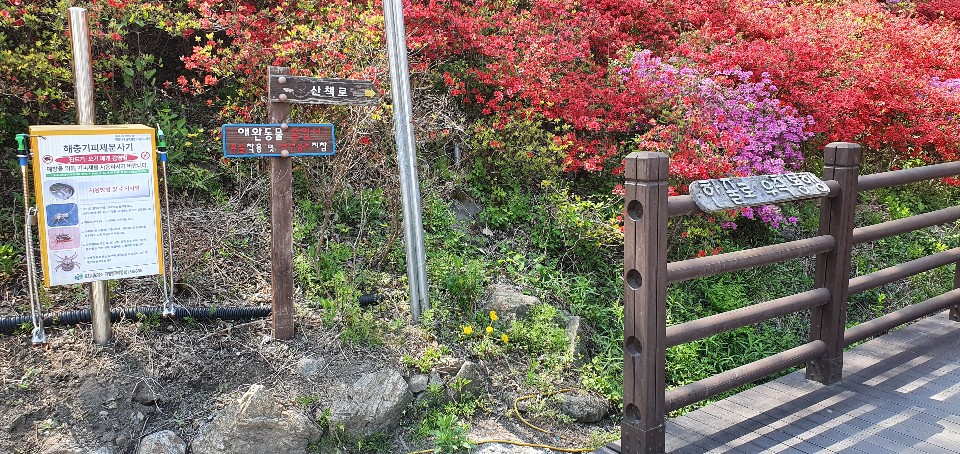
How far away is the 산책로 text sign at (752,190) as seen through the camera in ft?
10.9

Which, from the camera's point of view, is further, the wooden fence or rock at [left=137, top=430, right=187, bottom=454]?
rock at [left=137, top=430, right=187, bottom=454]

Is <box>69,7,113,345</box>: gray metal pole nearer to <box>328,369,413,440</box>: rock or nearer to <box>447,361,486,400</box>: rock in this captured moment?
<box>328,369,413,440</box>: rock

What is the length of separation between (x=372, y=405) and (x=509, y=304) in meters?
1.53

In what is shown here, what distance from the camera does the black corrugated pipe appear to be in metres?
4.45

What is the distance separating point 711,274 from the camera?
3.54 metres

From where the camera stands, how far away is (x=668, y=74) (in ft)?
22.2

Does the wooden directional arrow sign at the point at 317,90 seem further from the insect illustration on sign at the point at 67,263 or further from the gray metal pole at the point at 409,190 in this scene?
the insect illustration on sign at the point at 67,263

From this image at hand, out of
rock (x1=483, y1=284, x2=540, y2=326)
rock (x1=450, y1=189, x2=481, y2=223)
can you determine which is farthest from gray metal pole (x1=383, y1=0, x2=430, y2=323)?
rock (x1=450, y1=189, x2=481, y2=223)

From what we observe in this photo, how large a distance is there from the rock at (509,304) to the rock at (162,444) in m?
2.29

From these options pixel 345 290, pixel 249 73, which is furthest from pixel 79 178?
pixel 249 73

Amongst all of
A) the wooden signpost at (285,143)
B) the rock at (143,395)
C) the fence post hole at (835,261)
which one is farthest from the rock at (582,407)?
the rock at (143,395)

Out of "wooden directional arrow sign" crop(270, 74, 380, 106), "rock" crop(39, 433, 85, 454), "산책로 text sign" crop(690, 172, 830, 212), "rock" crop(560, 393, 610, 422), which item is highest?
"wooden directional arrow sign" crop(270, 74, 380, 106)

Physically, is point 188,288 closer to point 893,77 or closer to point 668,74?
point 668,74

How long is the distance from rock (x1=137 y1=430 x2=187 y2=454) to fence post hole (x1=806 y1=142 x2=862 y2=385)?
3500 mm
